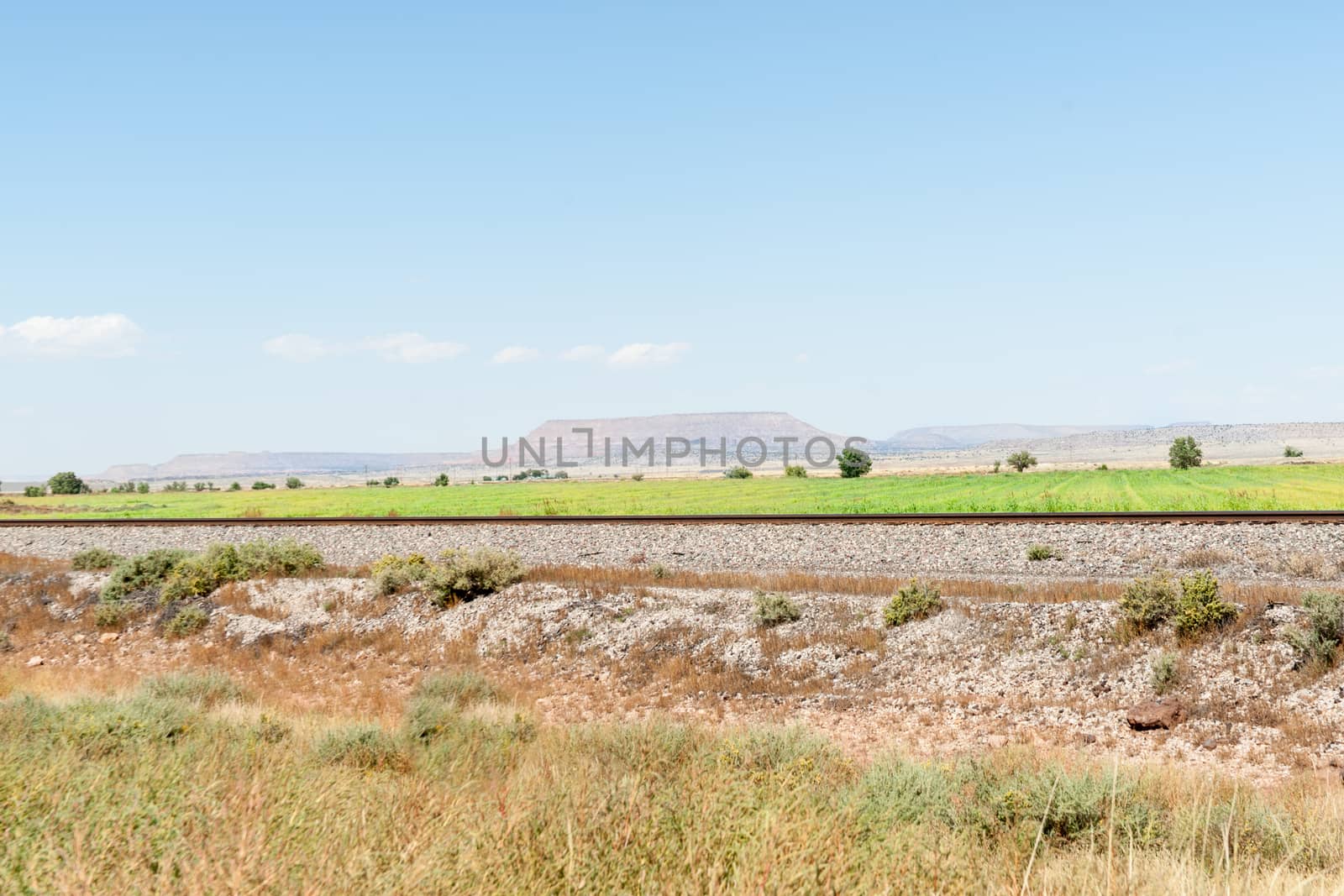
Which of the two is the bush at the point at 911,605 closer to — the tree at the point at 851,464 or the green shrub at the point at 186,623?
the green shrub at the point at 186,623

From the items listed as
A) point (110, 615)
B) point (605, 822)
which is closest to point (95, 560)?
point (110, 615)

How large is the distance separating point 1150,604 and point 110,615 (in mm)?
19033

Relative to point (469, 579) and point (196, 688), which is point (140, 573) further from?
point (196, 688)

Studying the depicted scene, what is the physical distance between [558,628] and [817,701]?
17.2ft

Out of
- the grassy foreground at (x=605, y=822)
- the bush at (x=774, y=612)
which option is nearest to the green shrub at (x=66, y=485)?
the bush at (x=774, y=612)

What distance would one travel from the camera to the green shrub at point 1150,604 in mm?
12539

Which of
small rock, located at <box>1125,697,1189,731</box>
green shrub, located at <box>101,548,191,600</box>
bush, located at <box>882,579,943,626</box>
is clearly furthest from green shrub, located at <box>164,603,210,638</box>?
small rock, located at <box>1125,697,1189,731</box>

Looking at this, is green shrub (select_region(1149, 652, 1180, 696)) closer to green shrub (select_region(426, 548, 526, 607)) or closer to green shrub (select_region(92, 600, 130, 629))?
green shrub (select_region(426, 548, 526, 607))

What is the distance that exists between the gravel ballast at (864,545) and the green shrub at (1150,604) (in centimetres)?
377

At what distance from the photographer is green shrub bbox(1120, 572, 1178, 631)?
12539mm

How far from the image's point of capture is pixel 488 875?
418 centimetres

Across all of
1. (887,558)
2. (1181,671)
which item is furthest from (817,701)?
(887,558)

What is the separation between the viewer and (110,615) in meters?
18.8

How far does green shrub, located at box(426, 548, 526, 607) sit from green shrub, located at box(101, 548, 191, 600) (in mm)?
6975
